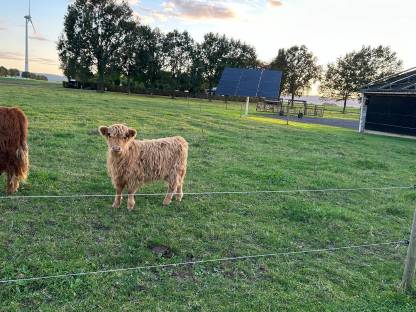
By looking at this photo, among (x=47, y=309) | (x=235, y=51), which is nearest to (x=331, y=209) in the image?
(x=47, y=309)

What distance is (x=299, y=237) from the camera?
5.73m

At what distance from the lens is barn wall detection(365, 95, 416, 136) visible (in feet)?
76.4

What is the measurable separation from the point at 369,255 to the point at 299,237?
1.05m

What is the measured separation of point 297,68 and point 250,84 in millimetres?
43988

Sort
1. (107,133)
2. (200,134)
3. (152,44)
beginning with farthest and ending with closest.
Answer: (152,44)
(200,134)
(107,133)

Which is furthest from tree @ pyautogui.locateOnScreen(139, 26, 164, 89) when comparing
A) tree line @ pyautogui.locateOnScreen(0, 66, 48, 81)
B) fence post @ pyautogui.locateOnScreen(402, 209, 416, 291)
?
fence post @ pyautogui.locateOnScreen(402, 209, 416, 291)

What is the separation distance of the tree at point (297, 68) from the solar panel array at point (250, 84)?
40.1m

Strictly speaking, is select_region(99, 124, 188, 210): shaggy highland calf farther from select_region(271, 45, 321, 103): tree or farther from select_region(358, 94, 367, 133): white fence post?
select_region(271, 45, 321, 103): tree

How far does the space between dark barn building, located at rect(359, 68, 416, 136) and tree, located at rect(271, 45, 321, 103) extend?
4564cm

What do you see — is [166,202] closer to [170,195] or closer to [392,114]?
[170,195]

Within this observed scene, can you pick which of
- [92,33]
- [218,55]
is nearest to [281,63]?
[218,55]

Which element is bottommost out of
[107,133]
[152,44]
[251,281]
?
[251,281]

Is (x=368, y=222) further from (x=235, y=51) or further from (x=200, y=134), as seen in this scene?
(x=235, y=51)

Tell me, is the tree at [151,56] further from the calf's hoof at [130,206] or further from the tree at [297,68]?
the calf's hoof at [130,206]
